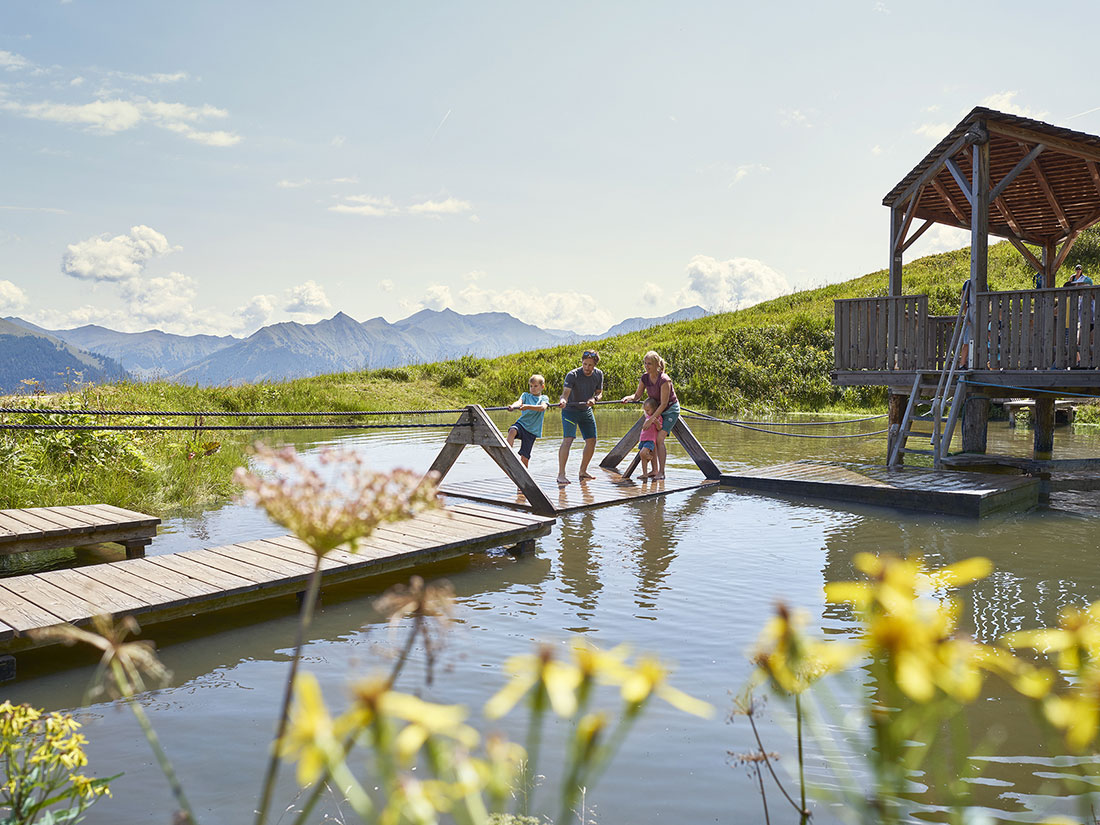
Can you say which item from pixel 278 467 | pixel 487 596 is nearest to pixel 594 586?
pixel 487 596

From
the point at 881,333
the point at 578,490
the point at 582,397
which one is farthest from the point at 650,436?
the point at 881,333

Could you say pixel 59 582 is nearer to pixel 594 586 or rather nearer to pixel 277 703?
pixel 277 703

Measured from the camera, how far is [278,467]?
Answer: 1.61 metres

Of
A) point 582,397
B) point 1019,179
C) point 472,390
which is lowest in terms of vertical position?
point 582,397

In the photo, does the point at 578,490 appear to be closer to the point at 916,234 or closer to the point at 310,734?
the point at 916,234

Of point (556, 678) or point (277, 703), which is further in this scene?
point (277, 703)

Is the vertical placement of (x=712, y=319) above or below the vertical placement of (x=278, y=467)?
above

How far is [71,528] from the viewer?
289 inches

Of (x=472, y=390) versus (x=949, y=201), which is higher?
(x=949, y=201)

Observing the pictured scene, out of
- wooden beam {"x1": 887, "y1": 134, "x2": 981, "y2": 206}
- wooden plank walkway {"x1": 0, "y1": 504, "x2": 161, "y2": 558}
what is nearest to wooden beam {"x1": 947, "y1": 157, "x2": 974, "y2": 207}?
wooden beam {"x1": 887, "y1": 134, "x2": 981, "y2": 206}

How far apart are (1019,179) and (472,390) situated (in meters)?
22.3

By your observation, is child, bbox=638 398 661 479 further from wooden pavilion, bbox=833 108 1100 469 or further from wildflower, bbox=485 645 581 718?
wildflower, bbox=485 645 581 718

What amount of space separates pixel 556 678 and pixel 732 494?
11.6 meters

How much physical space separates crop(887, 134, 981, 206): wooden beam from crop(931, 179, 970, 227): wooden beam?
0.37 m
